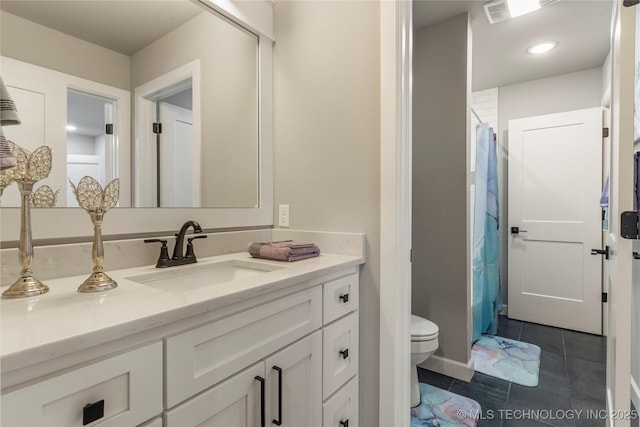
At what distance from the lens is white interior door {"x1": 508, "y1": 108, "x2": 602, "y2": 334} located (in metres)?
2.88

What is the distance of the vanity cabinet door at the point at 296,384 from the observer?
930 mm

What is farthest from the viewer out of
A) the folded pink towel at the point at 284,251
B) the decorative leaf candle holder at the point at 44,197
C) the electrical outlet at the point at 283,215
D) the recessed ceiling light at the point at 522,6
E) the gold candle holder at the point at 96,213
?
the recessed ceiling light at the point at 522,6

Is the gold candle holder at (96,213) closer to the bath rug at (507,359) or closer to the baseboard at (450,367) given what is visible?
the baseboard at (450,367)

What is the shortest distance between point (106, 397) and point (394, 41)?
146 cm

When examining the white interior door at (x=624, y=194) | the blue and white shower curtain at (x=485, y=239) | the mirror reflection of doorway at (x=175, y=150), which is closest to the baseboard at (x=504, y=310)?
the blue and white shower curtain at (x=485, y=239)

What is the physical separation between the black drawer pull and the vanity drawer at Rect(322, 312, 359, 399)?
0.72 meters

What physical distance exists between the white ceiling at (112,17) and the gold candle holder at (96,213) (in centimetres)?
58

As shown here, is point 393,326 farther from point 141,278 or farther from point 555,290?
point 555,290

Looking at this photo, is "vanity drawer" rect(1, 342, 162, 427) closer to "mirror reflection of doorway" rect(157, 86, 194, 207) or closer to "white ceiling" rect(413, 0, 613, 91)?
"mirror reflection of doorway" rect(157, 86, 194, 207)

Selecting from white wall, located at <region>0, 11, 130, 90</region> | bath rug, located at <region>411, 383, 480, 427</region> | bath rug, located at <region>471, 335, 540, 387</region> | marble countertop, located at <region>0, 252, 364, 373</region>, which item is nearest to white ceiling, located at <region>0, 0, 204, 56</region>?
white wall, located at <region>0, 11, 130, 90</region>

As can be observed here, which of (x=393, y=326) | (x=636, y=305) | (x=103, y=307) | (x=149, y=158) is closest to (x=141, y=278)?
(x=103, y=307)

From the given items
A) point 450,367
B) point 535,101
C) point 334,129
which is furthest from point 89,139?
point 535,101

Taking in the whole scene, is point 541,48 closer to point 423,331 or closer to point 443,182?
point 443,182

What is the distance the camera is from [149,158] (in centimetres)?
125
